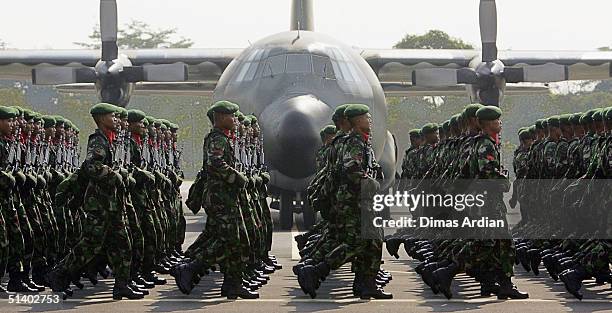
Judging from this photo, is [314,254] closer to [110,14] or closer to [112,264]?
[112,264]

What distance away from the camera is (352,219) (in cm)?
1008

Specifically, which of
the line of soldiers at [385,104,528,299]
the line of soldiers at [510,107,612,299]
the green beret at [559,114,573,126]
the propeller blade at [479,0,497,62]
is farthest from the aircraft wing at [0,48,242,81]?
the line of soldiers at [385,104,528,299]

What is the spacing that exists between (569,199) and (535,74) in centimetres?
1352

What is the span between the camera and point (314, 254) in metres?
10.4

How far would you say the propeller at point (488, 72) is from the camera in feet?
76.0

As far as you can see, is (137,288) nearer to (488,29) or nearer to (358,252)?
(358,252)

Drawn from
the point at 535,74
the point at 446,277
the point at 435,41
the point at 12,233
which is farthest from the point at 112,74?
the point at 435,41

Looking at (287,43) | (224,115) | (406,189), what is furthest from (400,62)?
(224,115)

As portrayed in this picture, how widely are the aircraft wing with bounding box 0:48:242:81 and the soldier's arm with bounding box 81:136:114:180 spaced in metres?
16.7

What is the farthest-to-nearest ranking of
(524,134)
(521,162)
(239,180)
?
(524,134) < (521,162) < (239,180)

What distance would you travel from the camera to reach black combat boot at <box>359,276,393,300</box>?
10.0 m

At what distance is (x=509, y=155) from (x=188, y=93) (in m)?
63.4

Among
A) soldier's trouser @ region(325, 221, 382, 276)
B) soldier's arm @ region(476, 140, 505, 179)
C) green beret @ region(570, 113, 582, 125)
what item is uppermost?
green beret @ region(570, 113, 582, 125)

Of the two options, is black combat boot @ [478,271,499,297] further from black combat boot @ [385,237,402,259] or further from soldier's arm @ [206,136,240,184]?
black combat boot @ [385,237,402,259]
